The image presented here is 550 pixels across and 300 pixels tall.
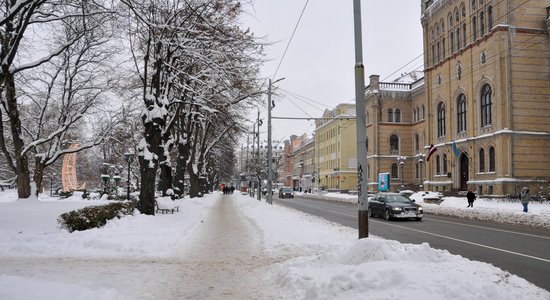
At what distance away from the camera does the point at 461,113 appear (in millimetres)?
47250

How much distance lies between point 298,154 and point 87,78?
102436mm

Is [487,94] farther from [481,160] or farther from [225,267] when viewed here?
[225,267]

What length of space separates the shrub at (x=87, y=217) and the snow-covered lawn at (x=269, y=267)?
1.08ft

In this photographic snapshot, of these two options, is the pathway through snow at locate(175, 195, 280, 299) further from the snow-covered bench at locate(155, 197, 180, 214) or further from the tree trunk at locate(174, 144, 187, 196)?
the tree trunk at locate(174, 144, 187, 196)

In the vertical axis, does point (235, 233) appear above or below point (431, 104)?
below

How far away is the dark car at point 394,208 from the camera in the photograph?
22828mm

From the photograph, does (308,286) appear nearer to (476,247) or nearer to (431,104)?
(476,247)

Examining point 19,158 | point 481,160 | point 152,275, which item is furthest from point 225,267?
point 481,160

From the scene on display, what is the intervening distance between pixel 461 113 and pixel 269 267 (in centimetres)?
4295

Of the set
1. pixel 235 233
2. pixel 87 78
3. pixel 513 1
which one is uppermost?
pixel 513 1

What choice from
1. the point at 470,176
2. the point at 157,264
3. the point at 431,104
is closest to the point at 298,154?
the point at 431,104

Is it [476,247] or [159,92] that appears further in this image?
[159,92]

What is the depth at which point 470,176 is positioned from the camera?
4303 cm

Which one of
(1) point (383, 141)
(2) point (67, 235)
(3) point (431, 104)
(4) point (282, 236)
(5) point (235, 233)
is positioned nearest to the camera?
(2) point (67, 235)
